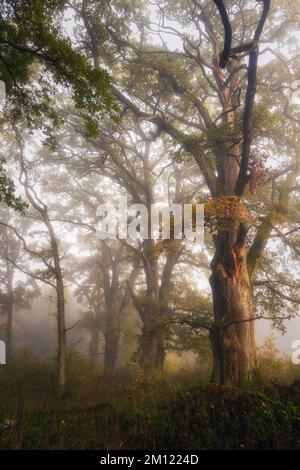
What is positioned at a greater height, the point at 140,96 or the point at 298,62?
the point at 298,62

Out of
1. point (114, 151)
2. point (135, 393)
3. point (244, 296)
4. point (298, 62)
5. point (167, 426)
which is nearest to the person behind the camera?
point (167, 426)

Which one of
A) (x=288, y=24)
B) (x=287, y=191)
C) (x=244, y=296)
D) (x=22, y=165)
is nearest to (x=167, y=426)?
(x=244, y=296)

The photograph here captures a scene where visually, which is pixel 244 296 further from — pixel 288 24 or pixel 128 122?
pixel 288 24

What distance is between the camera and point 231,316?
878 cm

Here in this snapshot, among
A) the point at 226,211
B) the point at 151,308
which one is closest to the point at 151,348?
the point at 151,308

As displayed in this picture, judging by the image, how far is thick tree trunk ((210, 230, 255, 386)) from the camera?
8297mm

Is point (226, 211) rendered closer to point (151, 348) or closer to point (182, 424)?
point (182, 424)

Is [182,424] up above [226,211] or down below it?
below

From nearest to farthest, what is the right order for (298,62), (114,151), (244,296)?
(244,296) → (298,62) → (114,151)

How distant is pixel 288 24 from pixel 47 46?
449 inches

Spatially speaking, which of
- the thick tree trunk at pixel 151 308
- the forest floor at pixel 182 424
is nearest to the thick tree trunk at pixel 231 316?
the forest floor at pixel 182 424

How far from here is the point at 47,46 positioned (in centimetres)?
537

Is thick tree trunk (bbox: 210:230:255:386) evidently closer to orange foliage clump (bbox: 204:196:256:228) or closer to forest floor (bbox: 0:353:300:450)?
orange foliage clump (bbox: 204:196:256:228)

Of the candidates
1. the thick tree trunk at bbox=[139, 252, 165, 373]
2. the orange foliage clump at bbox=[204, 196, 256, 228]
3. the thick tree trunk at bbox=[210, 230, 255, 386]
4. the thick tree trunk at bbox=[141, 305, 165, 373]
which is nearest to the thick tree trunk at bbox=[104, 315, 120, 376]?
the thick tree trunk at bbox=[139, 252, 165, 373]
